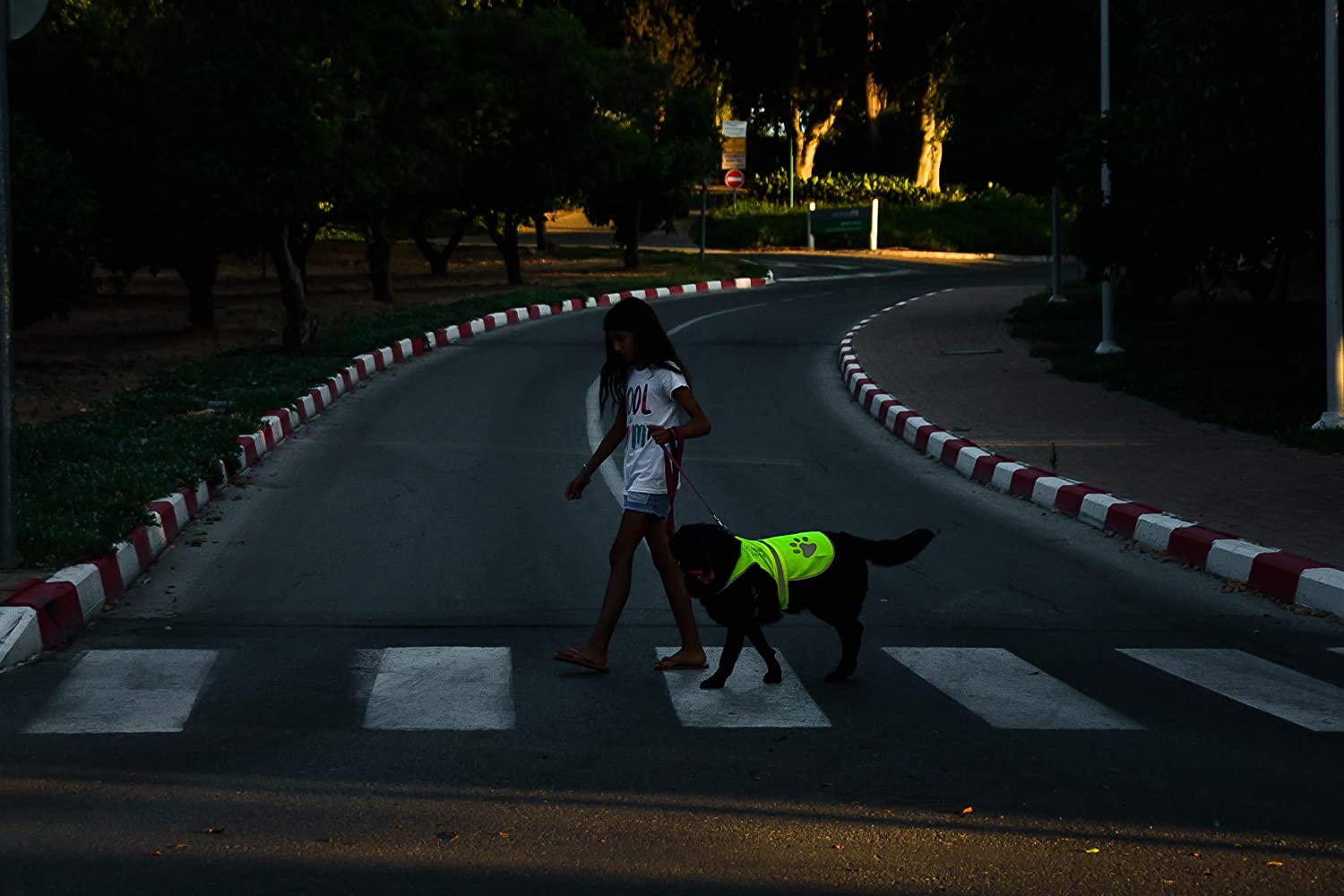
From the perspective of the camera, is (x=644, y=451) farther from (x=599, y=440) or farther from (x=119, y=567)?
(x=599, y=440)

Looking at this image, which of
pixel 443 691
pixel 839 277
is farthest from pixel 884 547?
pixel 839 277

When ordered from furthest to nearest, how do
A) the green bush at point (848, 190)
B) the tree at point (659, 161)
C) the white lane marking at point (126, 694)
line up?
the green bush at point (848, 190), the tree at point (659, 161), the white lane marking at point (126, 694)

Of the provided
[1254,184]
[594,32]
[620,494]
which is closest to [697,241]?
[594,32]

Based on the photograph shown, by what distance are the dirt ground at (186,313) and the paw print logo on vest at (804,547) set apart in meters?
13.0

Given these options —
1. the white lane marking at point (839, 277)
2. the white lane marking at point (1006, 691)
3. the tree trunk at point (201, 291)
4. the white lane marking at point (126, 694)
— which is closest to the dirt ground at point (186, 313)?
the tree trunk at point (201, 291)

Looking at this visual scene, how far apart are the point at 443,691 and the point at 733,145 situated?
156ft

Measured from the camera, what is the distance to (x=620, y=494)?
13727 mm

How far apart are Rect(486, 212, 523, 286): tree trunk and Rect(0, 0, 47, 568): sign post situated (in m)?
29.4

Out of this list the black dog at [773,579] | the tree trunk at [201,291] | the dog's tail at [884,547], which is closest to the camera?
the black dog at [773,579]

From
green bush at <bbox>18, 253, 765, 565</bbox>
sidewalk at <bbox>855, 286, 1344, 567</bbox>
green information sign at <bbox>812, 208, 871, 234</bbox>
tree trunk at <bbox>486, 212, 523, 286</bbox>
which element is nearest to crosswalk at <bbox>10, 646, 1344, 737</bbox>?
green bush at <bbox>18, 253, 765, 565</bbox>

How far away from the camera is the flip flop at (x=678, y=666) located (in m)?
7.93

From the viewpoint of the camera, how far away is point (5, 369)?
9953 millimetres

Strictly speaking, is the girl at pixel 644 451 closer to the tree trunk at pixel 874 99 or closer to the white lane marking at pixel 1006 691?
the white lane marking at pixel 1006 691

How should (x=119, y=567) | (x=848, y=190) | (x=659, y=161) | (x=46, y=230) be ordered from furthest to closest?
(x=848, y=190), (x=659, y=161), (x=46, y=230), (x=119, y=567)
